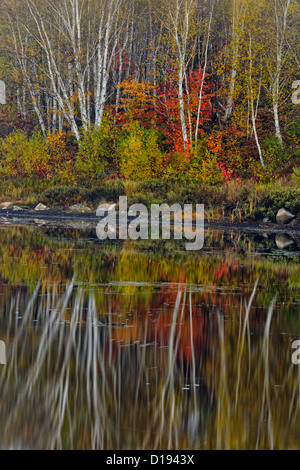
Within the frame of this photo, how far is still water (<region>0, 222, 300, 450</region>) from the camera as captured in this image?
19.8 ft

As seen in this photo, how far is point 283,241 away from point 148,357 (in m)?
16.0

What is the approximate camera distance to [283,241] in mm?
23766

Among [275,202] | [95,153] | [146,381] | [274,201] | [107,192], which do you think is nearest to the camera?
[146,381]

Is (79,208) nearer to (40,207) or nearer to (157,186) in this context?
(40,207)

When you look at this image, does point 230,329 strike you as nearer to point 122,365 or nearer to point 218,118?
point 122,365

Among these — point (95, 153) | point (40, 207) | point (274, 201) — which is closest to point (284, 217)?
point (274, 201)

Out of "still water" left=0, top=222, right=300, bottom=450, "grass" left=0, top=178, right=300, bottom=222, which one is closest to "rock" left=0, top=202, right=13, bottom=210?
"grass" left=0, top=178, right=300, bottom=222

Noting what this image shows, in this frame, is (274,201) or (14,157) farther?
(14,157)

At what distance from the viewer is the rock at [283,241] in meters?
22.0

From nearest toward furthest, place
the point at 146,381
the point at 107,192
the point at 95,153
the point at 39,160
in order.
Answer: the point at 146,381 < the point at 107,192 < the point at 95,153 < the point at 39,160

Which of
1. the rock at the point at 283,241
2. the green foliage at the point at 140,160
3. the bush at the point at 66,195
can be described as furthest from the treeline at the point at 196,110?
the rock at the point at 283,241

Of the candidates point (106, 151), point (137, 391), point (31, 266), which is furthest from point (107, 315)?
point (106, 151)

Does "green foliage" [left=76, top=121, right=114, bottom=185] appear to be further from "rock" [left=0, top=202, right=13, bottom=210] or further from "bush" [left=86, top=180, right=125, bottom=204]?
"rock" [left=0, top=202, right=13, bottom=210]

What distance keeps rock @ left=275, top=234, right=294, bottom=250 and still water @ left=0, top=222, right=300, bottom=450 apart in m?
5.06
